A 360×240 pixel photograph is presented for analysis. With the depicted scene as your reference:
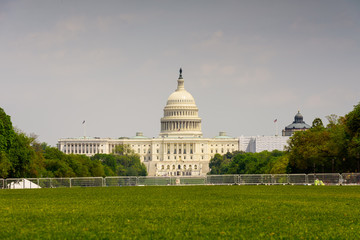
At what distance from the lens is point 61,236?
20109 mm

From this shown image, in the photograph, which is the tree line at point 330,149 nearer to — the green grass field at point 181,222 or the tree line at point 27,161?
the tree line at point 27,161

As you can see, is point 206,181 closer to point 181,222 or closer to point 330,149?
point 330,149

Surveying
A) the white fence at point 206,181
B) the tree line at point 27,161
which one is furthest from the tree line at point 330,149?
the tree line at point 27,161

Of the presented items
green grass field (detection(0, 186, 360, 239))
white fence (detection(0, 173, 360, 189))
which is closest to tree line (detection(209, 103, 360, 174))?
white fence (detection(0, 173, 360, 189))

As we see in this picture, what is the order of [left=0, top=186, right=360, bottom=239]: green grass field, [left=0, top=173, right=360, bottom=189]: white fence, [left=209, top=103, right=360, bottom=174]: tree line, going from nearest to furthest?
[left=0, top=186, right=360, bottom=239]: green grass field < [left=0, top=173, right=360, bottom=189]: white fence < [left=209, top=103, right=360, bottom=174]: tree line

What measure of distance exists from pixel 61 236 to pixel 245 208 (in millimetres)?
11595

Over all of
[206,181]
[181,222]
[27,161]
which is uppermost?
[27,161]

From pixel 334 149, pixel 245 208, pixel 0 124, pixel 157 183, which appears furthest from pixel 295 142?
pixel 245 208

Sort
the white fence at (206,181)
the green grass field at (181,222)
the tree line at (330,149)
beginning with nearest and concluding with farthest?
the green grass field at (181,222) → the white fence at (206,181) → the tree line at (330,149)

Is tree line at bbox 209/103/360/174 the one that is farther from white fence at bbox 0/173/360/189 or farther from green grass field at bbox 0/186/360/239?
green grass field at bbox 0/186/360/239

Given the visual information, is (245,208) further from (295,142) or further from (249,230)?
(295,142)

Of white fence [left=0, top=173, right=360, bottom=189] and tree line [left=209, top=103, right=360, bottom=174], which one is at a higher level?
tree line [left=209, top=103, right=360, bottom=174]

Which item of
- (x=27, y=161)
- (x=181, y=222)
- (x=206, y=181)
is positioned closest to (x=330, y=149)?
(x=206, y=181)

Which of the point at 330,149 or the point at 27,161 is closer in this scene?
the point at 27,161
